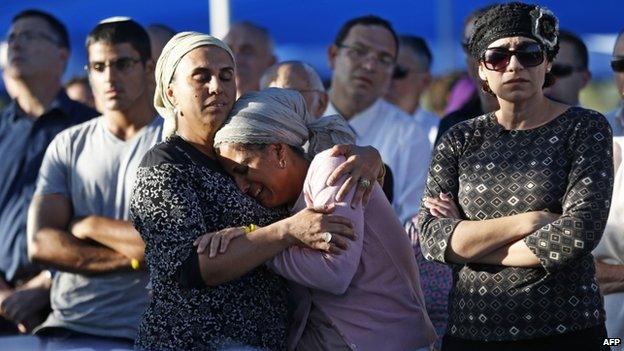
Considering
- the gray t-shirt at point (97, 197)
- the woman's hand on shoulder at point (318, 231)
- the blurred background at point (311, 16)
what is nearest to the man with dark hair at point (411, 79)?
the blurred background at point (311, 16)

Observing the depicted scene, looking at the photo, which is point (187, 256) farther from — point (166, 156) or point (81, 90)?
point (81, 90)

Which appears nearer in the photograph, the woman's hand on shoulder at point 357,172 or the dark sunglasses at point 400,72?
the woman's hand on shoulder at point 357,172

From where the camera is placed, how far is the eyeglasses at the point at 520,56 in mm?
4375

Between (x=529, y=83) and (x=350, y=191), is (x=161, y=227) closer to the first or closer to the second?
(x=350, y=191)

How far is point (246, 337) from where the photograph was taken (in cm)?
425

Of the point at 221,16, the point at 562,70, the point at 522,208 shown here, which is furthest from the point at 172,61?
the point at 221,16

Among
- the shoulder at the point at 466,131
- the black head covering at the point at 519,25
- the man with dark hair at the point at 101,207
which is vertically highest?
the black head covering at the point at 519,25

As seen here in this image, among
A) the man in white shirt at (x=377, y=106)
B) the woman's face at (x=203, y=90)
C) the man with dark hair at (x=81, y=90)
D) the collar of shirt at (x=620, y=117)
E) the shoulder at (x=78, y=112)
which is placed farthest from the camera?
the man with dark hair at (x=81, y=90)

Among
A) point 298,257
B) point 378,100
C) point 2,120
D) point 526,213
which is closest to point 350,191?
point 298,257

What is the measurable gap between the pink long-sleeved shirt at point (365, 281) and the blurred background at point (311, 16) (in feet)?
22.8

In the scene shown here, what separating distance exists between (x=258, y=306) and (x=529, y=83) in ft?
3.98

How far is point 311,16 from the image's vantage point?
1316 centimetres

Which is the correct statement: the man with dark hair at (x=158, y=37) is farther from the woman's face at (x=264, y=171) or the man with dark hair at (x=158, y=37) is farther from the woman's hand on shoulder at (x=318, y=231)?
the woman's hand on shoulder at (x=318, y=231)

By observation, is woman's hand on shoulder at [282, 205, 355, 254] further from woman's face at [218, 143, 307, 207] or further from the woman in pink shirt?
woman's face at [218, 143, 307, 207]
